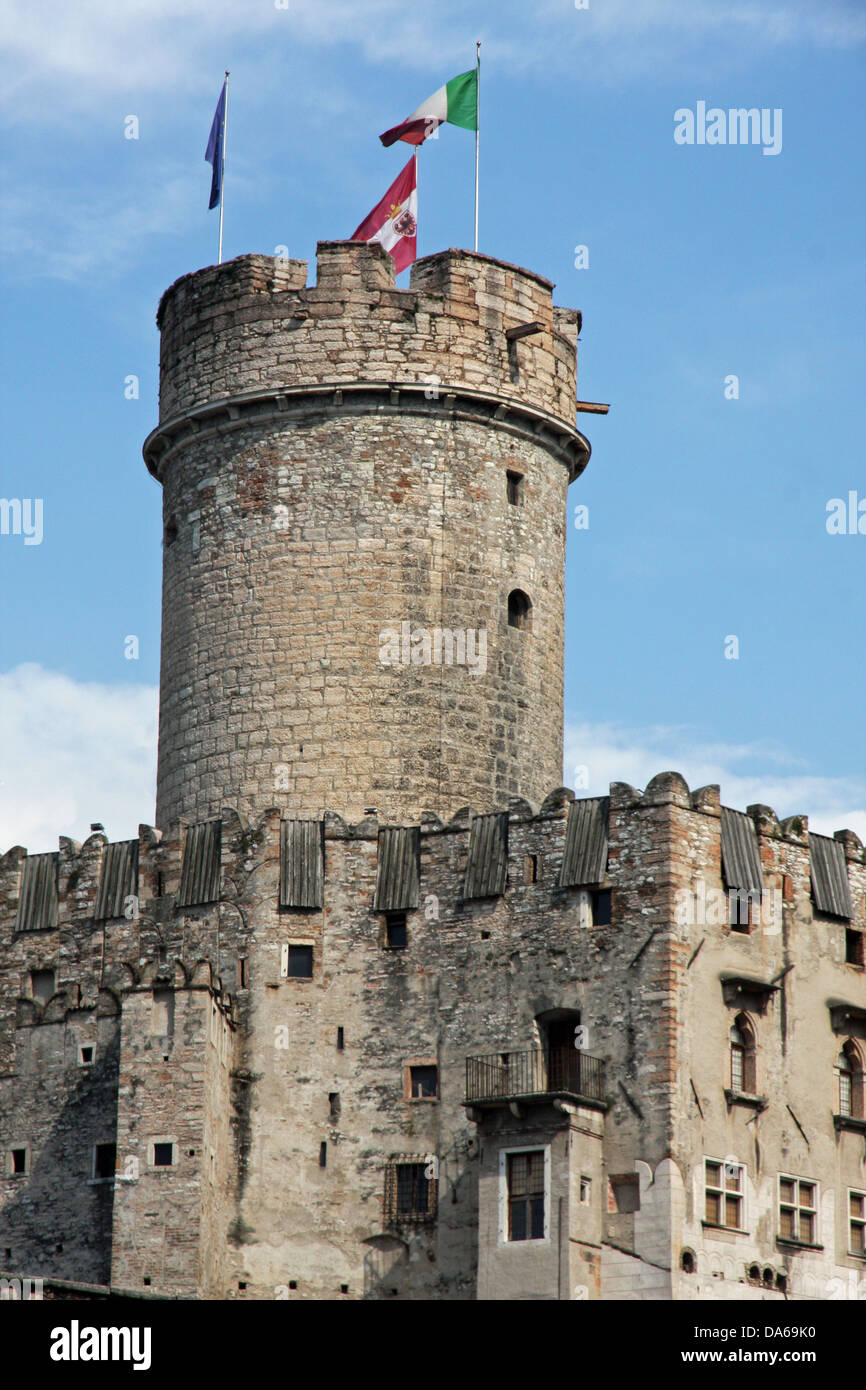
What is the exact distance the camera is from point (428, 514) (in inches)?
2776

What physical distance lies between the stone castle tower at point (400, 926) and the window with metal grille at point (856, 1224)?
301mm

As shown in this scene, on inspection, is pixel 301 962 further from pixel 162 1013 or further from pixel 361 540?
pixel 361 540

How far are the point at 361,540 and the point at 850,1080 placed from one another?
1699cm

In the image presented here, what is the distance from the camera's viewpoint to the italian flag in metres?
72.6

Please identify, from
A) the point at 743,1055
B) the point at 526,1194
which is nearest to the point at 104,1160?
the point at 526,1194

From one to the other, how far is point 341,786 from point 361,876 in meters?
2.70

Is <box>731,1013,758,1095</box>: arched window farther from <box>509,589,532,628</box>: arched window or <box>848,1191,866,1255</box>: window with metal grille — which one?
<box>509,589,532,628</box>: arched window

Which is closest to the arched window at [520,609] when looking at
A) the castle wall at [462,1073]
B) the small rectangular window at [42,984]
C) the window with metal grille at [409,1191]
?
the castle wall at [462,1073]

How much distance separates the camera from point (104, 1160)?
216 feet

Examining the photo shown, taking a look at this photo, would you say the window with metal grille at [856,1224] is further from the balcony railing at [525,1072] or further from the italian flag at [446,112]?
the italian flag at [446,112]

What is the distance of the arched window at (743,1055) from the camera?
63.7 meters

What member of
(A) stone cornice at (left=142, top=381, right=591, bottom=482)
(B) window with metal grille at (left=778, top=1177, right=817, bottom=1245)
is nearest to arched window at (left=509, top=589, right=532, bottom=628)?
(A) stone cornice at (left=142, top=381, right=591, bottom=482)

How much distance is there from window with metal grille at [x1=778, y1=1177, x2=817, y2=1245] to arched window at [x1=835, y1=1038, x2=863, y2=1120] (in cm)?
231
